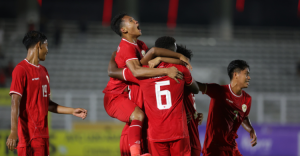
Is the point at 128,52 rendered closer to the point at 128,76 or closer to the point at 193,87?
the point at 128,76

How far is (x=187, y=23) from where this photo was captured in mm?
26484

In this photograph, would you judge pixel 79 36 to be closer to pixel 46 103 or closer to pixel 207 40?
pixel 207 40

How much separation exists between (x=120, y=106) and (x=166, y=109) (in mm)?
708

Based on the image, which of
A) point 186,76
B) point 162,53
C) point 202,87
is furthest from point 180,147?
point 202,87

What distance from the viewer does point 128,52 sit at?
156 inches

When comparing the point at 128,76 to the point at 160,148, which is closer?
the point at 160,148

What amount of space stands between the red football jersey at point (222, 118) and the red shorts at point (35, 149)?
206cm

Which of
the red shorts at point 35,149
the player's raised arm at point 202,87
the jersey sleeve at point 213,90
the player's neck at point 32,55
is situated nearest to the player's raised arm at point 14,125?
the red shorts at point 35,149

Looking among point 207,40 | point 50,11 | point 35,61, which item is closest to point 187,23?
point 207,40

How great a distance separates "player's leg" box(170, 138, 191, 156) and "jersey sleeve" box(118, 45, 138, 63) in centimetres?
105

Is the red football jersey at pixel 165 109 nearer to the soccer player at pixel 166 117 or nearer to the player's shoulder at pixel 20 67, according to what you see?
the soccer player at pixel 166 117

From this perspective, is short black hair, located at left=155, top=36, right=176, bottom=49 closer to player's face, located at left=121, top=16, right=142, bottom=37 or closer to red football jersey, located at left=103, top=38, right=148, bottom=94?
red football jersey, located at left=103, top=38, right=148, bottom=94

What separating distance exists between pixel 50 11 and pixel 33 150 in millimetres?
21662

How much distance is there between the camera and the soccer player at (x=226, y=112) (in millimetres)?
4492
